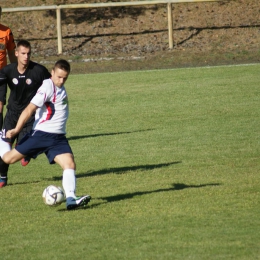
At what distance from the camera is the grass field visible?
23.5ft

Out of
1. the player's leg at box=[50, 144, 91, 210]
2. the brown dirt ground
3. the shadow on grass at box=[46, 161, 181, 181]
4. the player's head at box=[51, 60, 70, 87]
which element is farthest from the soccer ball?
the brown dirt ground

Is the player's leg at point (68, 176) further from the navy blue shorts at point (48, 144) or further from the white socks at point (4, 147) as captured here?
the white socks at point (4, 147)

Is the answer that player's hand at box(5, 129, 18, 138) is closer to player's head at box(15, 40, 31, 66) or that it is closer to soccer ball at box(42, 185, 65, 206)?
soccer ball at box(42, 185, 65, 206)

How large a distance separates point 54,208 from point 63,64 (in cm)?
168

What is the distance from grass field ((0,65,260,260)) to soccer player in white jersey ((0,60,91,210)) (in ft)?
1.25

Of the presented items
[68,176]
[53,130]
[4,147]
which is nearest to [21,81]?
[4,147]

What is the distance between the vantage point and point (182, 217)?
26.6 feet

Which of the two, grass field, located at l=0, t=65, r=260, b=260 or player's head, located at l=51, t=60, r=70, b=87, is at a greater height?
player's head, located at l=51, t=60, r=70, b=87

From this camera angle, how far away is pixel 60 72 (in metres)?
8.59

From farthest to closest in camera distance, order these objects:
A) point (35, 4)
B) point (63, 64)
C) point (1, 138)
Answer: point (35, 4)
point (1, 138)
point (63, 64)

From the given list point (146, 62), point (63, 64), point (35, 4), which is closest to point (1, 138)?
point (63, 64)

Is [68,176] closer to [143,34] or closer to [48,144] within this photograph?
[48,144]

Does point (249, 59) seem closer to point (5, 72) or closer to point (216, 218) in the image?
point (5, 72)

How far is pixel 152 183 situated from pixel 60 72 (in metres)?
2.32
